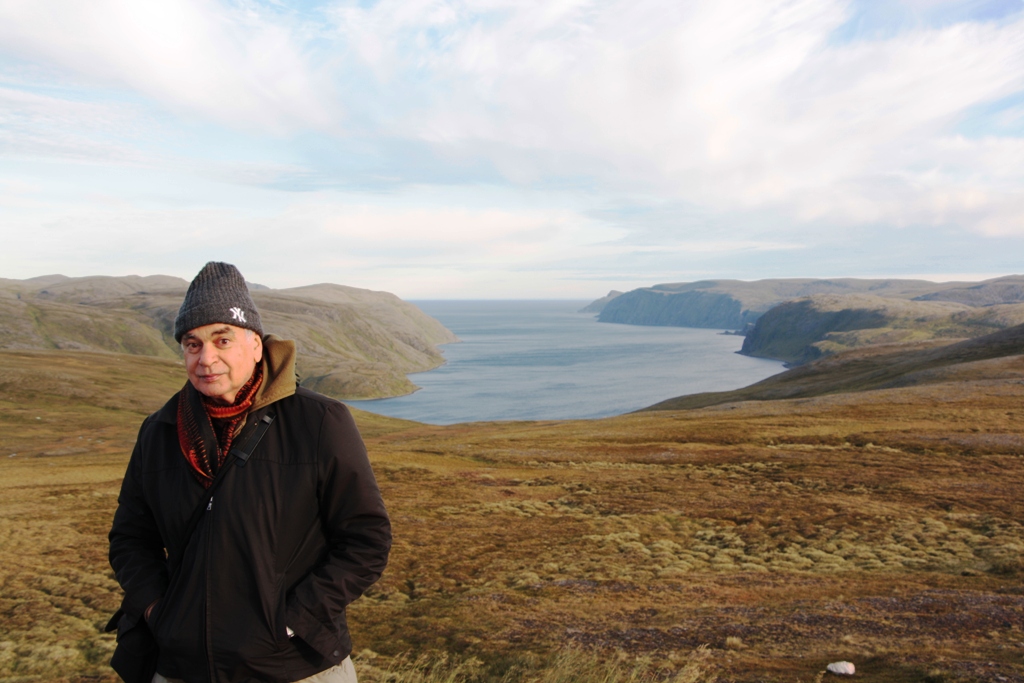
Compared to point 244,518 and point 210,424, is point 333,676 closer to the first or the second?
point 244,518

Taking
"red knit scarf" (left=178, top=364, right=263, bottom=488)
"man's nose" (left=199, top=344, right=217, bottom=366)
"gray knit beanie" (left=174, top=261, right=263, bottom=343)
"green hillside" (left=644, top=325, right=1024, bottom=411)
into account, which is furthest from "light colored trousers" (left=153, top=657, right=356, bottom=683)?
"green hillside" (left=644, top=325, right=1024, bottom=411)

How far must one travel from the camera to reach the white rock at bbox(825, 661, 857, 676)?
43.4 feet

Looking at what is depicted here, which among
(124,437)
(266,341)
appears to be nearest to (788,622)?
(266,341)

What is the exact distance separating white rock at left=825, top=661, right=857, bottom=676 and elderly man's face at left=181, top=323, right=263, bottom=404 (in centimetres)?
Answer: 1347

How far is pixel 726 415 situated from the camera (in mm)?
76625

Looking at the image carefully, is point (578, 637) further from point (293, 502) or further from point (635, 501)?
point (635, 501)

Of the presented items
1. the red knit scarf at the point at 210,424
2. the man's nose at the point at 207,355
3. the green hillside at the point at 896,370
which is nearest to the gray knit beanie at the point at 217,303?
the man's nose at the point at 207,355

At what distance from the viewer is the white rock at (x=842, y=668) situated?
1322 cm

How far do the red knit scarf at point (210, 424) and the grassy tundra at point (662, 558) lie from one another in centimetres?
759

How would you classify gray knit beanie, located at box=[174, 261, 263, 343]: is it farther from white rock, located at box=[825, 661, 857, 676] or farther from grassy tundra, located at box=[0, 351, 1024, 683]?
white rock, located at box=[825, 661, 857, 676]

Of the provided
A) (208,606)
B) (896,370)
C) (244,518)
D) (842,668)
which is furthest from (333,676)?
(896,370)

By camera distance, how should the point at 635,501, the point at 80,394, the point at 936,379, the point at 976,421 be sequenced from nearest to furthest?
the point at 635,501
the point at 976,421
the point at 936,379
the point at 80,394

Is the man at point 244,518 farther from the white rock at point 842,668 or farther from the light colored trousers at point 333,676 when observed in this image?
the white rock at point 842,668

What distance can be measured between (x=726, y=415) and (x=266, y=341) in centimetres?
7650
